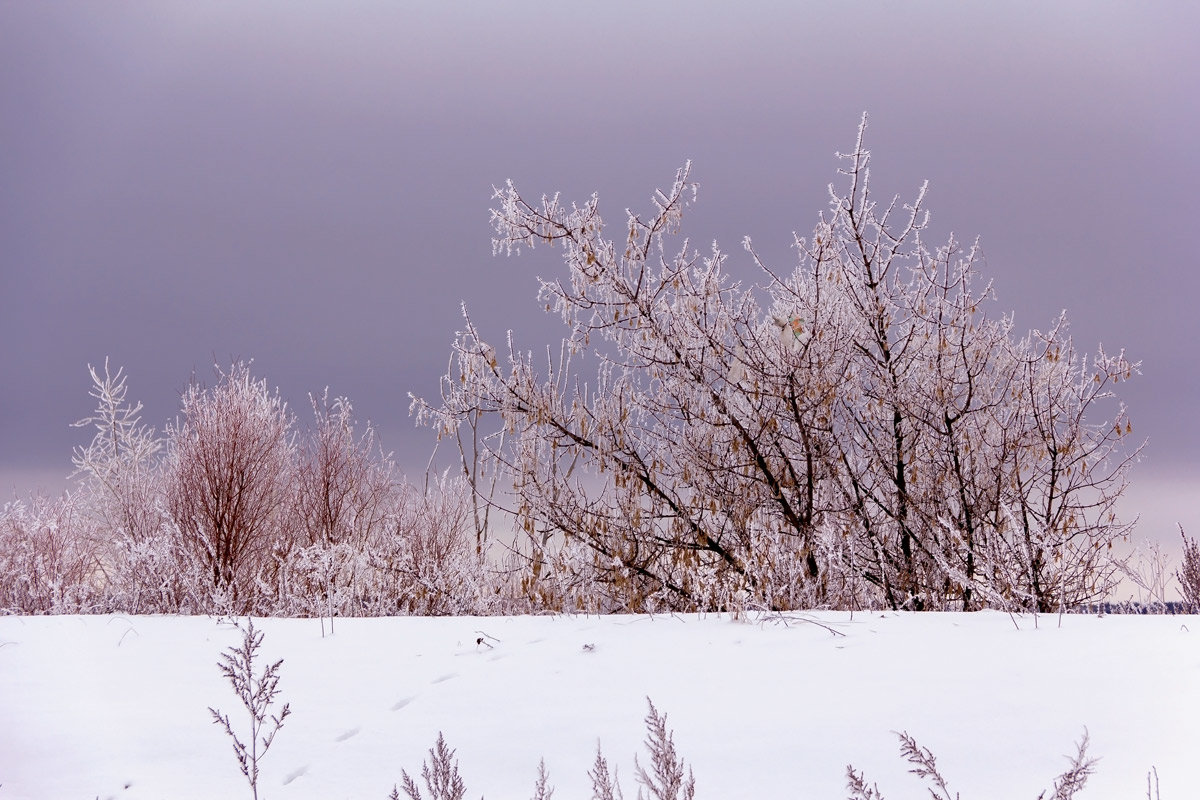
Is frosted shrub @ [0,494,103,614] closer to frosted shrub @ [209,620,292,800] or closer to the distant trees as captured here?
the distant trees

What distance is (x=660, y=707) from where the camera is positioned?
3812 millimetres

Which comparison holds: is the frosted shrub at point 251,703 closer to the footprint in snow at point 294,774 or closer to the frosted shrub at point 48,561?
the footprint in snow at point 294,774

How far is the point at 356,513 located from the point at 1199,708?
10.4 metres

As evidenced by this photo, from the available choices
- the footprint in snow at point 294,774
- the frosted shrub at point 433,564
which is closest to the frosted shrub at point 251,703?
the footprint in snow at point 294,774

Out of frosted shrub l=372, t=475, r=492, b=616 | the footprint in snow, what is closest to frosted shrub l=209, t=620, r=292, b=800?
the footprint in snow

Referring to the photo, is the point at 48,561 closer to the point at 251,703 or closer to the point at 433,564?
the point at 433,564

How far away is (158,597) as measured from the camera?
7934mm

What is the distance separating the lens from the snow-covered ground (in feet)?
10.7

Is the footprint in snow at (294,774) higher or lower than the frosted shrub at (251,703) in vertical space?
lower

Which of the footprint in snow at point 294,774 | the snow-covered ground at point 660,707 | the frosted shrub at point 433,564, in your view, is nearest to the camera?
the snow-covered ground at point 660,707

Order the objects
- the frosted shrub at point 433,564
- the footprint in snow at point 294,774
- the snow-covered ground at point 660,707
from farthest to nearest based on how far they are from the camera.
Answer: the frosted shrub at point 433,564 < the footprint in snow at point 294,774 < the snow-covered ground at point 660,707

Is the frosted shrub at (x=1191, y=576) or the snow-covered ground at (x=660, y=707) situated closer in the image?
the snow-covered ground at (x=660, y=707)

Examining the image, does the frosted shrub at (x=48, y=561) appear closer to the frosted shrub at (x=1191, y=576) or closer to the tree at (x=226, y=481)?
the tree at (x=226, y=481)

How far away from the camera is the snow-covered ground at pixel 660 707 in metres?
3.25
